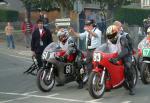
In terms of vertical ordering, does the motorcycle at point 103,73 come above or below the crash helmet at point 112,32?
below

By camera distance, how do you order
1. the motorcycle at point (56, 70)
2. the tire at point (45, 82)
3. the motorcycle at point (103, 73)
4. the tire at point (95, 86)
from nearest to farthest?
1. the tire at point (95, 86)
2. the motorcycle at point (103, 73)
3. the tire at point (45, 82)
4. the motorcycle at point (56, 70)

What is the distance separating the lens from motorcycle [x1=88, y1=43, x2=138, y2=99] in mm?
11203

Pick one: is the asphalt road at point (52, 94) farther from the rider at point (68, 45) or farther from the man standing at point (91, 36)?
the man standing at point (91, 36)

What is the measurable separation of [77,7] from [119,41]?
43.3ft

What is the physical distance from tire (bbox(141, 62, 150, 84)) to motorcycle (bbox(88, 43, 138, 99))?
6.88 feet

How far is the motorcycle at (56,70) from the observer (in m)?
12.5

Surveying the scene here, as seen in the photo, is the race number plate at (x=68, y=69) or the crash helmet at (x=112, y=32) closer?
the crash helmet at (x=112, y=32)

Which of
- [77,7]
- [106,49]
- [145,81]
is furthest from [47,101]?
[77,7]

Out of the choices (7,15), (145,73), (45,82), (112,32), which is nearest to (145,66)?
(145,73)

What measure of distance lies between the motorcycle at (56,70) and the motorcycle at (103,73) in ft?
4.90

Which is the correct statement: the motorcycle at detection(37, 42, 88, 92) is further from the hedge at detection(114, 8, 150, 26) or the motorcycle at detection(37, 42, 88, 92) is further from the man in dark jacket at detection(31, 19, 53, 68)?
the hedge at detection(114, 8, 150, 26)

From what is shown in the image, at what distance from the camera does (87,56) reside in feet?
44.1

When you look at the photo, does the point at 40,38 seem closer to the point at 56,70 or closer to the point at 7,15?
the point at 56,70

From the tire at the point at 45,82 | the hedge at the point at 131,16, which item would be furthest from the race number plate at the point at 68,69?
the hedge at the point at 131,16
